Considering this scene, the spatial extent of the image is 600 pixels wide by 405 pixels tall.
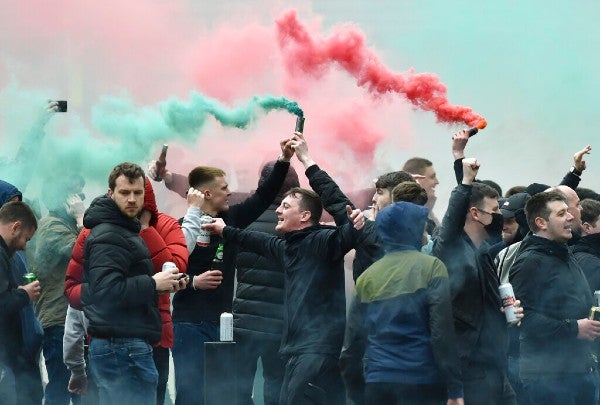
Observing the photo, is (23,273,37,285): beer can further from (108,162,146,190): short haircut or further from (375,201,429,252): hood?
(375,201,429,252): hood

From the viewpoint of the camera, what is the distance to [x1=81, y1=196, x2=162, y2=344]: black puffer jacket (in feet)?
20.8

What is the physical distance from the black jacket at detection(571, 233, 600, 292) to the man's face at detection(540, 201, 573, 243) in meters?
0.81

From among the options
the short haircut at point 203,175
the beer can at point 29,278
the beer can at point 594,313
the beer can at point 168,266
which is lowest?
the beer can at point 594,313

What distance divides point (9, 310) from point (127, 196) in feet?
3.86

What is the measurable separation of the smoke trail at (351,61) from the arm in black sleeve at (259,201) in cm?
180

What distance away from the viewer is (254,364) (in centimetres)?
759

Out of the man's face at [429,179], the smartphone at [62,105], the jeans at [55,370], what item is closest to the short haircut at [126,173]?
the smartphone at [62,105]

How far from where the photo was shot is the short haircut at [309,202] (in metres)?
7.00

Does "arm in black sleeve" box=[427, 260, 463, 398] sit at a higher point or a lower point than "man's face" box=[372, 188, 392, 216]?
lower

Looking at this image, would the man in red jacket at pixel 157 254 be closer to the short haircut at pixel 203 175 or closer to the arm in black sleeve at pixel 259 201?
the short haircut at pixel 203 175

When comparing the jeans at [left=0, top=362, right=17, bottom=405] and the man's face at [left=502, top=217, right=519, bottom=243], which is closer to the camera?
the jeans at [left=0, top=362, right=17, bottom=405]

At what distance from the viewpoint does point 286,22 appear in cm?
936

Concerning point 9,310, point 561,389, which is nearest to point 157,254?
point 9,310

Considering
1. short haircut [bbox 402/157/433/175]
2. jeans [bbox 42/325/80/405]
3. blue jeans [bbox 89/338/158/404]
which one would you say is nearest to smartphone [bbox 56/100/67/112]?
jeans [bbox 42/325/80/405]
